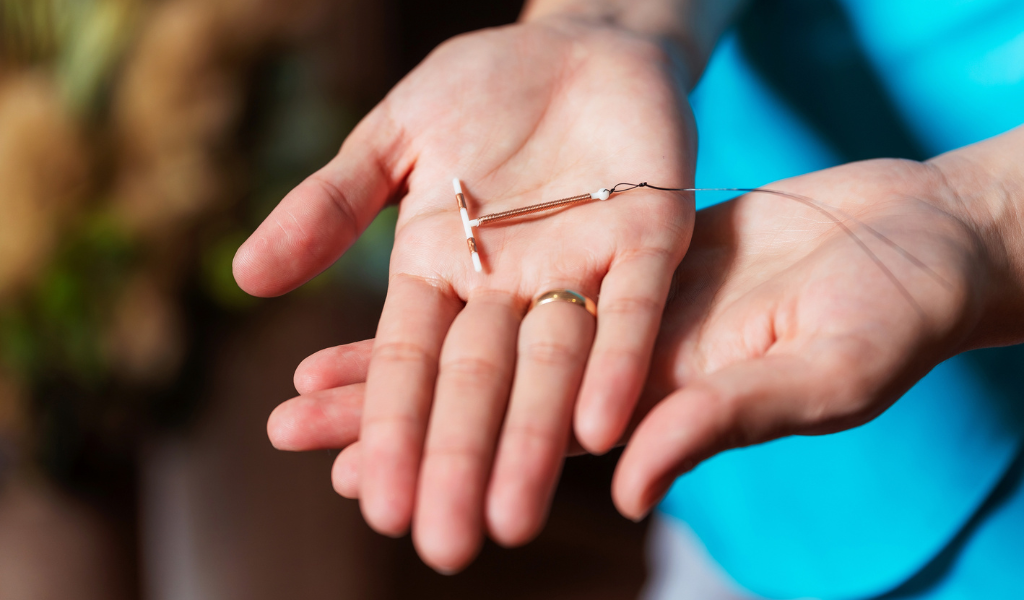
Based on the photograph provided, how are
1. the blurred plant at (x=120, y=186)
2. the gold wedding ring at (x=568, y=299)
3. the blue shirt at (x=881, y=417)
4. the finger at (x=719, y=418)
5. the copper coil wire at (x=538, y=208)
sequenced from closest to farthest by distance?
the finger at (x=719, y=418), the gold wedding ring at (x=568, y=299), the copper coil wire at (x=538, y=208), the blue shirt at (x=881, y=417), the blurred plant at (x=120, y=186)

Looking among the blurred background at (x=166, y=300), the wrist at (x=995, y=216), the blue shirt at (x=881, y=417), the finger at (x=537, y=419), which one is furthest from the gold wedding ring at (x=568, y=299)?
the blurred background at (x=166, y=300)

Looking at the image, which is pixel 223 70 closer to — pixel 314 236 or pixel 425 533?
pixel 314 236

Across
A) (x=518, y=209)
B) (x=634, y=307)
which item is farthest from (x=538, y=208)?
(x=634, y=307)

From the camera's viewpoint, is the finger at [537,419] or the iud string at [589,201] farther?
the iud string at [589,201]

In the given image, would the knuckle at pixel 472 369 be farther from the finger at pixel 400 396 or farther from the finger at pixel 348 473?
the finger at pixel 348 473

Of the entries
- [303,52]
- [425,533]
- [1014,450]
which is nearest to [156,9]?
[303,52]

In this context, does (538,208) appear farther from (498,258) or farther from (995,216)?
(995,216)

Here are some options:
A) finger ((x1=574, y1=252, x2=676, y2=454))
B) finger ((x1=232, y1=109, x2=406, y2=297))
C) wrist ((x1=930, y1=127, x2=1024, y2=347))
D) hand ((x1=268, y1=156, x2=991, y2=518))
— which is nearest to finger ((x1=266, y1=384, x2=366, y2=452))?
hand ((x1=268, y1=156, x2=991, y2=518))
